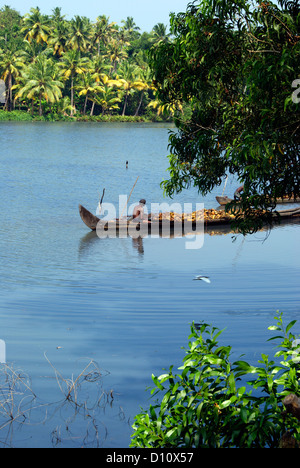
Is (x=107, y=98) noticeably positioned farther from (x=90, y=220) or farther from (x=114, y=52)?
(x=90, y=220)

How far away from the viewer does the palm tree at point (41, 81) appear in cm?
8116

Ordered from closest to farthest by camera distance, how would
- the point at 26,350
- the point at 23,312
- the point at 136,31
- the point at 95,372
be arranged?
the point at 95,372 → the point at 26,350 → the point at 23,312 → the point at 136,31

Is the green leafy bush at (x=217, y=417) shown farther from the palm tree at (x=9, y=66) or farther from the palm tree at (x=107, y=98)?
the palm tree at (x=107, y=98)

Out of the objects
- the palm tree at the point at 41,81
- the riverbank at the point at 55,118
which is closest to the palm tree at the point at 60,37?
the riverbank at the point at 55,118

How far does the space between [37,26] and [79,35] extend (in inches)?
278

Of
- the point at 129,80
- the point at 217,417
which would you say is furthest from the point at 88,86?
the point at 217,417

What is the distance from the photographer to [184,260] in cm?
1881

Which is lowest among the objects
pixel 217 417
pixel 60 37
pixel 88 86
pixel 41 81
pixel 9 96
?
pixel 217 417

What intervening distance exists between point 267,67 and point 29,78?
7782 centimetres

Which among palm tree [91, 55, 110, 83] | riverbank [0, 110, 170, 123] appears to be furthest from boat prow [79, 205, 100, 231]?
riverbank [0, 110, 170, 123]

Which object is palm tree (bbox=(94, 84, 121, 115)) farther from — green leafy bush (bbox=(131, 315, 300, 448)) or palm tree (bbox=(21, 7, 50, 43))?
green leafy bush (bbox=(131, 315, 300, 448))

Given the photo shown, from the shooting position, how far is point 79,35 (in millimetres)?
92562
